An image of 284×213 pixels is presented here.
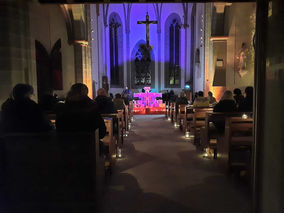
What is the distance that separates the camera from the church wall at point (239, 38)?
7.96m

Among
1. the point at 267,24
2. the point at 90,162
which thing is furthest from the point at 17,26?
the point at 267,24

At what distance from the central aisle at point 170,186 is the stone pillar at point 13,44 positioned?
2.48m

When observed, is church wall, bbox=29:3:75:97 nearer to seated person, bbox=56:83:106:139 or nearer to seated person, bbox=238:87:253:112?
seated person, bbox=56:83:106:139

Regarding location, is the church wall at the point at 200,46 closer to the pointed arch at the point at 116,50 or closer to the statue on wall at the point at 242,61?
the statue on wall at the point at 242,61

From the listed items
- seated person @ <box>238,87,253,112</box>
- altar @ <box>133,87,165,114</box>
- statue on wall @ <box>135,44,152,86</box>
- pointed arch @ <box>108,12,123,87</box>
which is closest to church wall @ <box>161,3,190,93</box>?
statue on wall @ <box>135,44,152,86</box>

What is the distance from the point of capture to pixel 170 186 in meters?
3.27

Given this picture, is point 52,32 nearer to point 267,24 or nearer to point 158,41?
point 267,24

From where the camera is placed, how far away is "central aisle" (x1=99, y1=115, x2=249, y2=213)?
8.90 feet

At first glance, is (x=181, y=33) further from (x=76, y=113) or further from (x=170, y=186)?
(x=76, y=113)

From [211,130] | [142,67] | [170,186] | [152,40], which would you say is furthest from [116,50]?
Answer: [170,186]

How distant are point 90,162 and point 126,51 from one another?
706 inches

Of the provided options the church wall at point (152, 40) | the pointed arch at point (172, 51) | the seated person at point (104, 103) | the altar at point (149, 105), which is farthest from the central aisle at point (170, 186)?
the pointed arch at point (172, 51)

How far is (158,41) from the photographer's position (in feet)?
64.1

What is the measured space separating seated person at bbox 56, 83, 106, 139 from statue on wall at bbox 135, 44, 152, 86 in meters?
17.7
